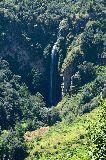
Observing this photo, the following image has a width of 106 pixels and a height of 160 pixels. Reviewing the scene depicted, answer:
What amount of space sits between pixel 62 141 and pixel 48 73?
25.4 m

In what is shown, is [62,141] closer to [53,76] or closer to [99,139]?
[53,76]

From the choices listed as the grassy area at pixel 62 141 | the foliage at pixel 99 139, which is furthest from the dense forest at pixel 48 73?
the foliage at pixel 99 139

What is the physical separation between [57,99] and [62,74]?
457 centimetres

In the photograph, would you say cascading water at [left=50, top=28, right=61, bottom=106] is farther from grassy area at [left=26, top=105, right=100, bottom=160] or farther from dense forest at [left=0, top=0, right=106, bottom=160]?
grassy area at [left=26, top=105, right=100, bottom=160]

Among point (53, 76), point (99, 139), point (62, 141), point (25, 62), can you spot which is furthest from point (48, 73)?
point (99, 139)

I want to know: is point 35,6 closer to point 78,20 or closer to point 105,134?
point 78,20

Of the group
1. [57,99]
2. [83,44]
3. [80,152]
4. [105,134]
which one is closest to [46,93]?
[57,99]

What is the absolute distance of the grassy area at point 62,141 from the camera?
69250mm

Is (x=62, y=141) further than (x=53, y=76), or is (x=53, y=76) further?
(x=53, y=76)

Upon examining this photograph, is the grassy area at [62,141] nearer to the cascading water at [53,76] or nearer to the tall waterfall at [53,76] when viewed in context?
the cascading water at [53,76]

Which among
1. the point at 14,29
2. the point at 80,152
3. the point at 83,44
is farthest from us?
the point at 14,29

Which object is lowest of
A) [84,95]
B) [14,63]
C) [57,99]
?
[84,95]

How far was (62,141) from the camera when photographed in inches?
2916

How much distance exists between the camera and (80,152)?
2520 inches
